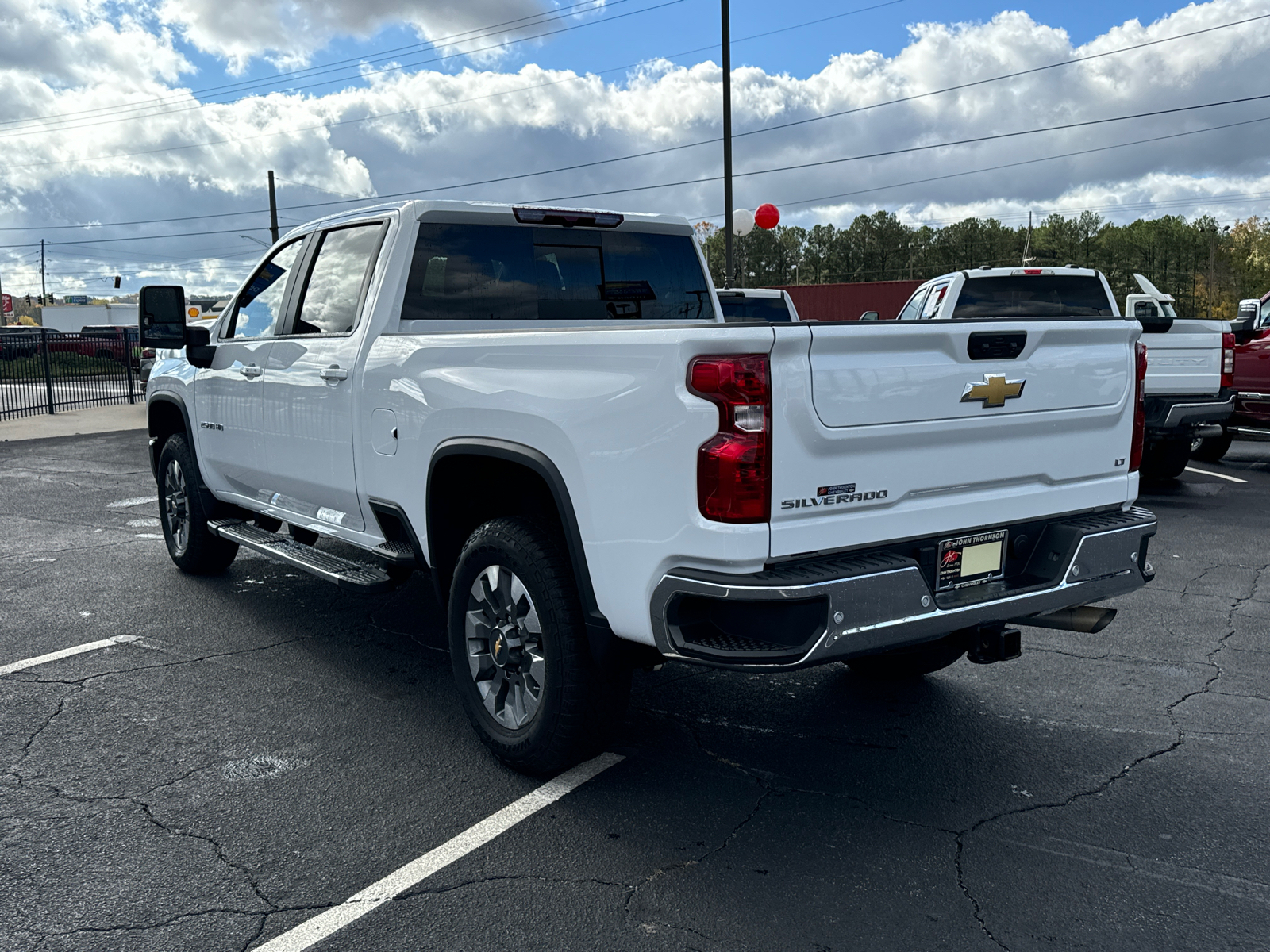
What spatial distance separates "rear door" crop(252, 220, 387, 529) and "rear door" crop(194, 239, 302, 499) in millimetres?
163

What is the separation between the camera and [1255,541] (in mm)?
8086

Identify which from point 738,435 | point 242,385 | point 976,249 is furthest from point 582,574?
point 976,249

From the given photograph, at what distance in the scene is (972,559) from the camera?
11.6 feet

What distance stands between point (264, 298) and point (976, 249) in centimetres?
14613

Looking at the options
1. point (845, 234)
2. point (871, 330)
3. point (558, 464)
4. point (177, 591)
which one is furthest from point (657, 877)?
point (845, 234)

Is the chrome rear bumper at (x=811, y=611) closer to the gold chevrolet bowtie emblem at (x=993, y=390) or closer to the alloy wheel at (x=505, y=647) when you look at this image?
the gold chevrolet bowtie emblem at (x=993, y=390)

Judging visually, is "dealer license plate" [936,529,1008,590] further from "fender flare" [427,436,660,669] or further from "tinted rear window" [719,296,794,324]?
"tinted rear window" [719,296,794,324]

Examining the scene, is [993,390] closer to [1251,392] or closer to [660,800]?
[660,800]

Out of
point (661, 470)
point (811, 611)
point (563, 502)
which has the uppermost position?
point (661, 470)

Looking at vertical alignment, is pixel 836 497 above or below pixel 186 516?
above

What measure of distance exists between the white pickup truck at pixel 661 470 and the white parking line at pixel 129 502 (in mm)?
5702

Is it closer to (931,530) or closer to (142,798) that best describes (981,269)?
(931,530)

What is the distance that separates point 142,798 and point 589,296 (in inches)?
116

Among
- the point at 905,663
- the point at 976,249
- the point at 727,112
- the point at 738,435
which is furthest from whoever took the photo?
the point at 976,249
